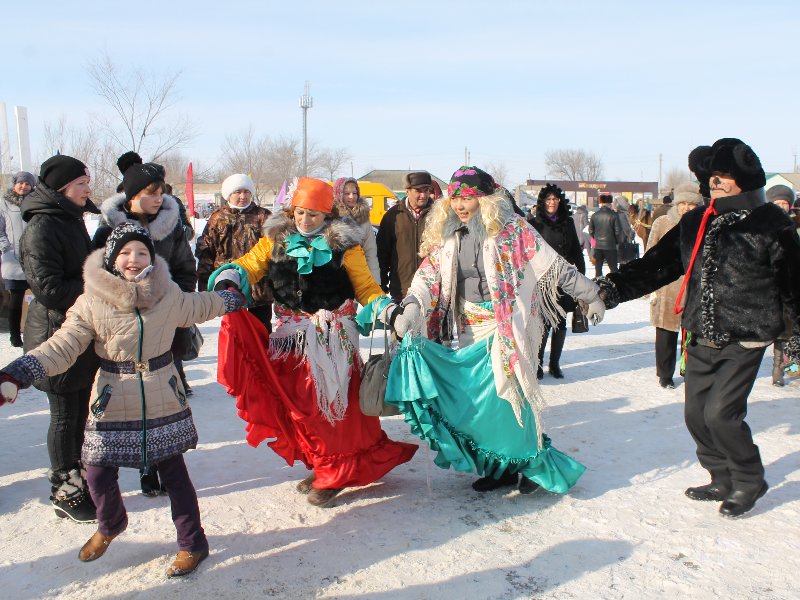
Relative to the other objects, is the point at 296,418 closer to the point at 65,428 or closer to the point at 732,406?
the point at 65,428

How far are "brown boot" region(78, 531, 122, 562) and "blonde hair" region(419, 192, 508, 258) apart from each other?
217 cm

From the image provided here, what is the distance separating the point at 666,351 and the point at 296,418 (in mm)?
3788

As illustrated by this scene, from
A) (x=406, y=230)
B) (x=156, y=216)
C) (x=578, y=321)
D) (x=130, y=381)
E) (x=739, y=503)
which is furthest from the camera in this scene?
(x=406, y=230)

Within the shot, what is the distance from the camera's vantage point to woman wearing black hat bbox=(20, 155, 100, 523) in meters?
3.53

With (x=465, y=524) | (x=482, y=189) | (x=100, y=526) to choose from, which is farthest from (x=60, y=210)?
(x=465, y=524)

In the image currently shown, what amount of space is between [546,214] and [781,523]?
11.6 feet

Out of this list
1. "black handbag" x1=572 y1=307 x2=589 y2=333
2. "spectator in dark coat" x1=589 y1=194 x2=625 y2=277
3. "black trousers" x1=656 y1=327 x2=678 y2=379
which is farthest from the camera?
"spectator in dark coat" x1=589 y1=194 x2=625 y2=277

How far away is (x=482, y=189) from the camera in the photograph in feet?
12.8

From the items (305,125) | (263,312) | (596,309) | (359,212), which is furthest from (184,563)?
(305,125)

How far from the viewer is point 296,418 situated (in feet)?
12.5

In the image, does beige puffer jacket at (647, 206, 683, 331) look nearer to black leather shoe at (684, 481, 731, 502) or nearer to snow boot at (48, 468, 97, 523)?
black leather shoe at (684, 481, 731, 502)

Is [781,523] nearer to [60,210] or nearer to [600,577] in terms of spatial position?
[600,577]

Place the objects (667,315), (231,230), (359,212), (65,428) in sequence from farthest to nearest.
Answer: (359,212)
(667,315)
(231,230)
(65,428)

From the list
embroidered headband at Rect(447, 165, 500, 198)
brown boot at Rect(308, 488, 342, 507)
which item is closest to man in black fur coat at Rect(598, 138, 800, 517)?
embroidered headband at Rect(447, 165, 500, 198)
